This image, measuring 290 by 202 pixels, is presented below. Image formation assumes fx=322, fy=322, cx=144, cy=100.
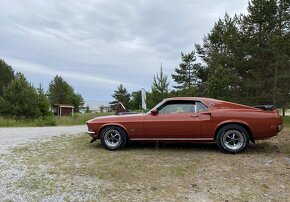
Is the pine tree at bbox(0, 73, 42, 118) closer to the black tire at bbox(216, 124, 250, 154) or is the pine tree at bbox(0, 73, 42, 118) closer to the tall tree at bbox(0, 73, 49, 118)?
the tall tree at bbox(0, 73, 49, 118)

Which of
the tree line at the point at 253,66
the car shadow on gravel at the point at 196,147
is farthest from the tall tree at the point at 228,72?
the car shadow on gravel at the point at 196,147

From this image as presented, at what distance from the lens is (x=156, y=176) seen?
560 cm

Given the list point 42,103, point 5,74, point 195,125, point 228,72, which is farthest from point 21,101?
point 5,74

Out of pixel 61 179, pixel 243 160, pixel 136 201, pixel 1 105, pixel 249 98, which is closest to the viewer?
pixel 136 201

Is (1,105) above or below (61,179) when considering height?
above

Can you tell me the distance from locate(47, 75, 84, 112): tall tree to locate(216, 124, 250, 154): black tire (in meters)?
67.0

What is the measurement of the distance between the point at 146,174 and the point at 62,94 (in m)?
71.4

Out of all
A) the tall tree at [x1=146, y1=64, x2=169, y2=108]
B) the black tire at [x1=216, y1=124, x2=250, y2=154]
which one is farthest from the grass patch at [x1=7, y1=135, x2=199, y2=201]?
the tall tree at [x1=146, y1=64, x2=169, y2=108]

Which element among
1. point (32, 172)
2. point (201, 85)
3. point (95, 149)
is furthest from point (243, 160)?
point (201, 85)

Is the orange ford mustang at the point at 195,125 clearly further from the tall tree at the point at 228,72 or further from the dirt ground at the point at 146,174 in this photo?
the tall tree at the point at 228,72

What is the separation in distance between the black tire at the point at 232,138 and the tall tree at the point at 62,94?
220ft

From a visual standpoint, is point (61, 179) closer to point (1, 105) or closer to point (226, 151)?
point (226, 151)

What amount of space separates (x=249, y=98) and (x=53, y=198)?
21.4 meters

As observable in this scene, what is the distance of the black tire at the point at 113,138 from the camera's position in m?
7.96
